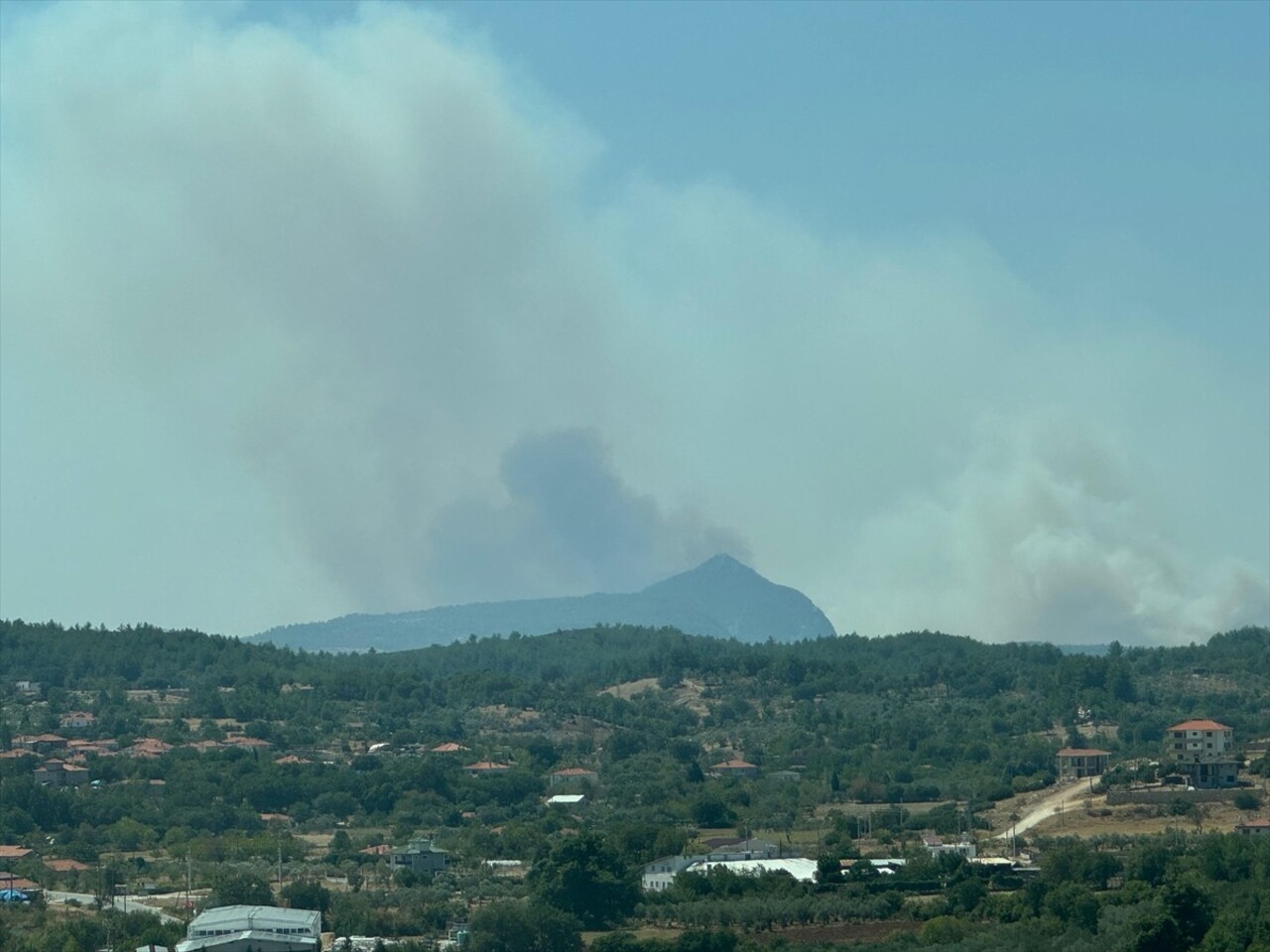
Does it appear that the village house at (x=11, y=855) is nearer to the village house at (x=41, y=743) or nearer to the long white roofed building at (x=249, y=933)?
the long white roofed building at (x=249, y=933)

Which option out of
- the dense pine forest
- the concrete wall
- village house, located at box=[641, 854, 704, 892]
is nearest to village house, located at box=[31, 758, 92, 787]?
the dense pine forest

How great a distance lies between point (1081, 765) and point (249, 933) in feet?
169

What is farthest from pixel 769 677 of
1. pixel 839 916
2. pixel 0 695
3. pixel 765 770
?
pixel 839 916

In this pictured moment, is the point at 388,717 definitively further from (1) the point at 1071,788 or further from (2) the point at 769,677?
(1) the point at 1071,788

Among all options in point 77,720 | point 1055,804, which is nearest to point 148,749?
point 77,720

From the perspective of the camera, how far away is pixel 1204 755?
104 meters

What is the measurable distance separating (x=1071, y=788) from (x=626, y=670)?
69201 mm

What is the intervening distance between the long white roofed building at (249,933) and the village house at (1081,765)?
157 ft

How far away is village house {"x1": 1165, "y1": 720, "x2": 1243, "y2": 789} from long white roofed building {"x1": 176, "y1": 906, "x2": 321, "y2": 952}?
43.6 m

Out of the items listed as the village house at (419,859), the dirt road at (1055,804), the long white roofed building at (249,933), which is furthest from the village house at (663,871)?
the long white roofed building at (249,933)

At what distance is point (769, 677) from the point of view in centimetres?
16175

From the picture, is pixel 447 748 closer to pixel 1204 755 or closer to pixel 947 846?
pixel 1204 755

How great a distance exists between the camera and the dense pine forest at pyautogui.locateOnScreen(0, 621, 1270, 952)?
245 feet

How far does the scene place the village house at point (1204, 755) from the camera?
331 ft
